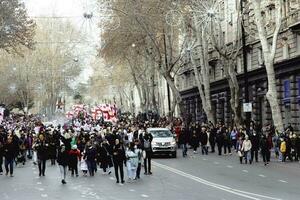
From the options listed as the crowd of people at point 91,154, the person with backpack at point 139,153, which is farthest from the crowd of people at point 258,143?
the person with backpack at point 139,153

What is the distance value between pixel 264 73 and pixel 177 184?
25664 millimetres

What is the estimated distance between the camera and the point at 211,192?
17344mm

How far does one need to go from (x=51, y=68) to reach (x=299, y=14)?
175ft

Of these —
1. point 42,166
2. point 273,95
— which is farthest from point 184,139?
point 42,166

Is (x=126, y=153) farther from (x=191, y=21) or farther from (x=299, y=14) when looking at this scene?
(x=191, y=21)

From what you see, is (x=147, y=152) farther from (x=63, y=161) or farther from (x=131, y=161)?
(x=63, y=161)

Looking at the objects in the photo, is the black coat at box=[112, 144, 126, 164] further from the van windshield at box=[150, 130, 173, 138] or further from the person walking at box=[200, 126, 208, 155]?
the person walking at box=[200, 126, 208, 155]

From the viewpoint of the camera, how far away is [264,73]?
44094 millimetres

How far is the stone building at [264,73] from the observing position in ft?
129

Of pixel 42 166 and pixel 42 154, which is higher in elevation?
pixel 42 154

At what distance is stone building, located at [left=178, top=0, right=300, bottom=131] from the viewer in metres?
39.4

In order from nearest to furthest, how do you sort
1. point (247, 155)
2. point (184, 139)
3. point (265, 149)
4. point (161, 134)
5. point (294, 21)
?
1. point (265, 149)
2. point (247, 155)
3. point (161, 134)
4. point (184, 139)
5. point (294, 21)

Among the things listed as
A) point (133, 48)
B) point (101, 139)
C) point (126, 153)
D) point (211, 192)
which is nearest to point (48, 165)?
point (101, 139)

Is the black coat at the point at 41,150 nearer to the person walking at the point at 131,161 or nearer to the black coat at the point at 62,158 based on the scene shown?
the black coat at the point at 62,158
